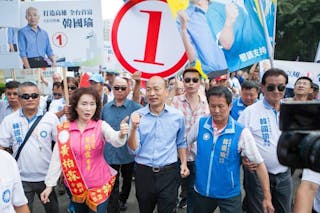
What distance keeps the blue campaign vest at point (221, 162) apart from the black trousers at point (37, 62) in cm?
220

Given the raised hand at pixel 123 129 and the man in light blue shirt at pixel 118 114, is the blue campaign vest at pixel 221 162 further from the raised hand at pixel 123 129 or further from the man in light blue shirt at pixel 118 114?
the man in light blue shirt at pixel 118 114

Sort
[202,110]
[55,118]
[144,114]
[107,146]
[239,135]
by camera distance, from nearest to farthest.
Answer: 1. [239,135]
2. [144,114]
3. [55,118]
4. [202,110]
5. [107,146]

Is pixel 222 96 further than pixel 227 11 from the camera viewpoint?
No

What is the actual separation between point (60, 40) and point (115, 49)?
3.36 ft

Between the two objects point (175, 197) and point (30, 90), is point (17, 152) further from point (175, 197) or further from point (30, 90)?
point (175, 197)

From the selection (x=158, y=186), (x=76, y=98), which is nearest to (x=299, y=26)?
(x=158, y=186)

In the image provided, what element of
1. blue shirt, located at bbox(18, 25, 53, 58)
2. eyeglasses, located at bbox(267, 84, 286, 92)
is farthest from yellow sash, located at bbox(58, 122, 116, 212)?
eyeglasses, located at bbox(267, 84, 286, 92)

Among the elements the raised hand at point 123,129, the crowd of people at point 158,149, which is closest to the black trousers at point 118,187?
the crowd of people at point 158,149

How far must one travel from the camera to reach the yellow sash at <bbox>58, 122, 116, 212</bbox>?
120 inches

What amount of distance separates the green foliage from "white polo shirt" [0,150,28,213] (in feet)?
71.3

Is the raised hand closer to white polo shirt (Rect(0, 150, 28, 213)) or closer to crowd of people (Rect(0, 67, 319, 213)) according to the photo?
crowd of people (Rect(0, 67, 319, 213))

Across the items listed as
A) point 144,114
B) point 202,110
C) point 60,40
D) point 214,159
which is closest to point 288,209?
point 214,159

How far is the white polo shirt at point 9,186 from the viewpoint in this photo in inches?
82.0

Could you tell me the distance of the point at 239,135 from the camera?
2.83 metres
